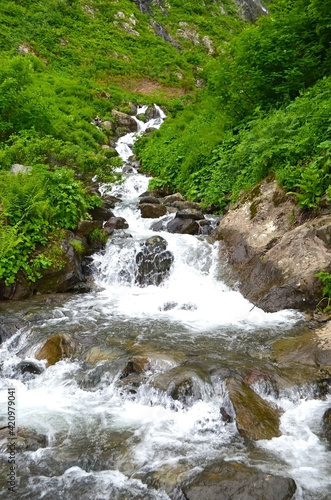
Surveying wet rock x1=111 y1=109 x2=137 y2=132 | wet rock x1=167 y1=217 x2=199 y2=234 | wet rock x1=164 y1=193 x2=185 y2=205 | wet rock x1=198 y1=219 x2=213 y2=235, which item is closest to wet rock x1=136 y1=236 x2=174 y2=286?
wet rock x1=167 y1=217 x2=199 y2=234

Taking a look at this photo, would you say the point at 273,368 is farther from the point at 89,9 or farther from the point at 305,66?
the point at 89,9

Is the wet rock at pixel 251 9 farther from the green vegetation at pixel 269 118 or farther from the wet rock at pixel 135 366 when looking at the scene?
the wet rock at pixel 135 366

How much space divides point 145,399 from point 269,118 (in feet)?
32.5

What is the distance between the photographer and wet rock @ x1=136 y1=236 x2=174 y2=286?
34.7ft

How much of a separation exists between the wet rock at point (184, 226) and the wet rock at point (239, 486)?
8.15 meters

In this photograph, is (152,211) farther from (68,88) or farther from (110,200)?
(68,88)

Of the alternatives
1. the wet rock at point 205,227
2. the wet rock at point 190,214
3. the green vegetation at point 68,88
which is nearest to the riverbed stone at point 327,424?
the green vegetation at point 68,88

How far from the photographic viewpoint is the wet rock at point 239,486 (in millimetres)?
3924

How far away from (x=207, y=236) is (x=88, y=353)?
5.82 m

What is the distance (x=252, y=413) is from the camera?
17.2 ft

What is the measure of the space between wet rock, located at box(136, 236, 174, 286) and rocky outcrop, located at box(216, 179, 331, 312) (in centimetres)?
151

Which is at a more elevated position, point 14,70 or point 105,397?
point 14,70

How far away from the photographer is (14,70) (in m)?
13.2

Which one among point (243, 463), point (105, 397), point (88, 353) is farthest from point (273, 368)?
point (88, 353)
